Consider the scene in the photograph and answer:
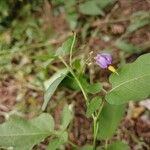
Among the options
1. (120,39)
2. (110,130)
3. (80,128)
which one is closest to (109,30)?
(120,39)

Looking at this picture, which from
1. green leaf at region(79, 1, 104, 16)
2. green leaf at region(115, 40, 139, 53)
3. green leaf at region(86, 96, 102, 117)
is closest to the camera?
green leaf at region(86, 96, 102, 117)

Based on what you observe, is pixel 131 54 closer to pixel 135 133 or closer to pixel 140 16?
pixel 140 16

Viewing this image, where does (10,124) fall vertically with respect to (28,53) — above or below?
below

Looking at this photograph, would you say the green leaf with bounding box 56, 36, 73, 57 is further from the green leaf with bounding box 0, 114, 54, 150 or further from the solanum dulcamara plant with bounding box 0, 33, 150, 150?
the green leaf with bounding box 0, 114, 54, 150

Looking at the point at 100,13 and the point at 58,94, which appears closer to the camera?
the point at 58,94

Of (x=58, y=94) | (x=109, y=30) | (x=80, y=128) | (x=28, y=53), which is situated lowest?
(x=80, y=128)

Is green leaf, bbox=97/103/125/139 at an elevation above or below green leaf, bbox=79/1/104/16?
below

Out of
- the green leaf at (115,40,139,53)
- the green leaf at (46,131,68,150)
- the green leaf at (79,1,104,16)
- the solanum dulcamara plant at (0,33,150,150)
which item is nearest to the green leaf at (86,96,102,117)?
the solanum dulcamara plant at (0,33,150,150)
